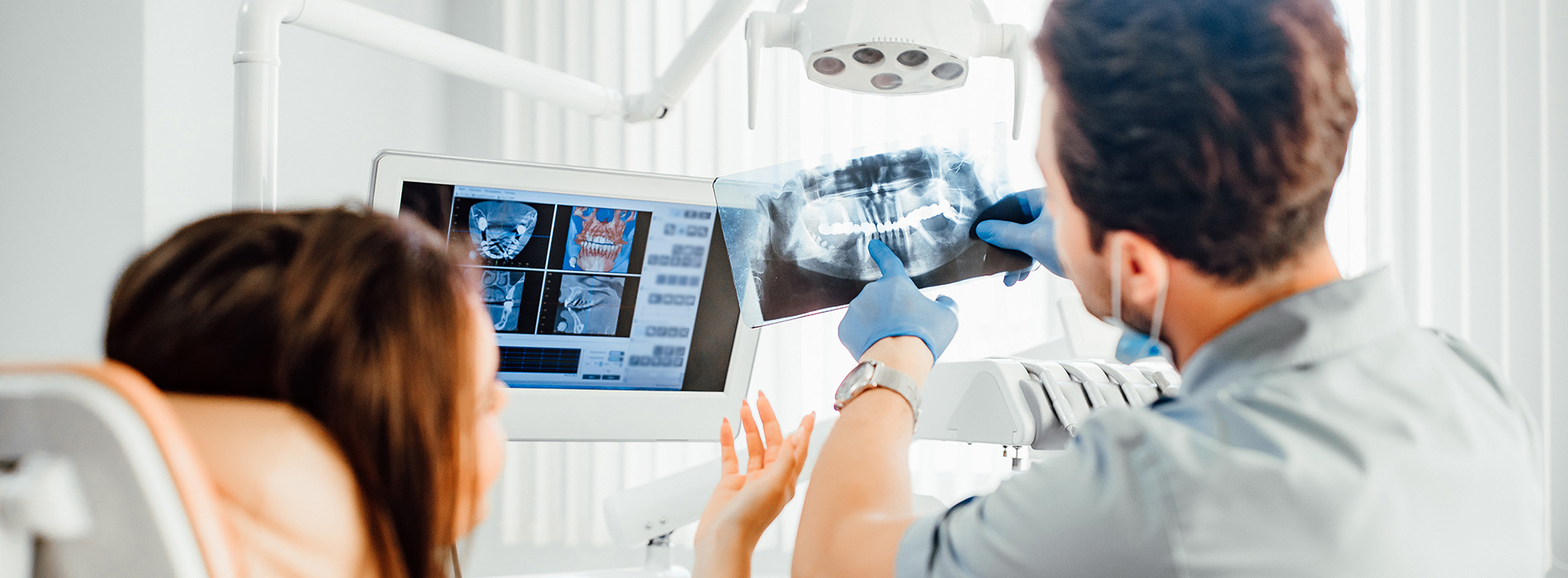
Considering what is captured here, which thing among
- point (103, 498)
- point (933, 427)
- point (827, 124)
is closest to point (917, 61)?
point (933, 427)

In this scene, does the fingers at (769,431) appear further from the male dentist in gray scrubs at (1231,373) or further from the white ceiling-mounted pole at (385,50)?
the white ceiling-mounted pole at (385,50)

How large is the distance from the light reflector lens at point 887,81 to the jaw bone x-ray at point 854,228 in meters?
0.12

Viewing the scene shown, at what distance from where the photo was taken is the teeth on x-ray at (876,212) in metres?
1.01

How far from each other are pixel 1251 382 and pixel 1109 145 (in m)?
0.18

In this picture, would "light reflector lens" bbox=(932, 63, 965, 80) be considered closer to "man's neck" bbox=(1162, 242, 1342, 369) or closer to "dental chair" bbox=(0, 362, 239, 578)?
"man's neck" bbox=(1162, 242, 1342, 369)

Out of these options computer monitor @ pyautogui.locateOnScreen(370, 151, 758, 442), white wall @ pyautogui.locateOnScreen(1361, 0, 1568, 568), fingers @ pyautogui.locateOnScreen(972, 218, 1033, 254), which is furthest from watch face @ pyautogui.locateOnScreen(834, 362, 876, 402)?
white wall @ pyautogui.locateOnScreen(1361, 0, 1568, 568)

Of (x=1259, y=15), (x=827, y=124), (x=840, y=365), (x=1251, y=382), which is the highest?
(x=827, y=124)

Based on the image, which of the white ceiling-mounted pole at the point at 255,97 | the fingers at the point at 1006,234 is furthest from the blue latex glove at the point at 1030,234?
the white ceiling-mounted pole at the point at 255,97

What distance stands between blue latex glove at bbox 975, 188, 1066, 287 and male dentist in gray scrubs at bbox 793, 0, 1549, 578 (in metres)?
0.21

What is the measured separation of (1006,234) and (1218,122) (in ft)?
1.25

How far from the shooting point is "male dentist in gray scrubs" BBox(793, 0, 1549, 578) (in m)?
0.54

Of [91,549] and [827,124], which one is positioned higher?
[827,124]

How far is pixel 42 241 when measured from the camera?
1.56 m

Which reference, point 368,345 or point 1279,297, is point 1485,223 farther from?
point 368,345
